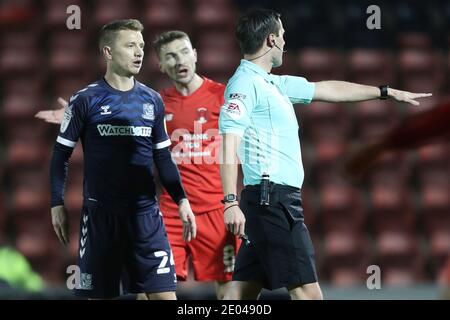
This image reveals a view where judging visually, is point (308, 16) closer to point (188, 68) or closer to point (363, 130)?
point (363, 130)

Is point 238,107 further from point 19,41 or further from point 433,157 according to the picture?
point 19,41

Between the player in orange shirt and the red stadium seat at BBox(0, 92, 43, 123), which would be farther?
the red stadium seat at BBox(0, 92, 43, 123)

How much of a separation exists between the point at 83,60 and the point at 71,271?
1.58 meters

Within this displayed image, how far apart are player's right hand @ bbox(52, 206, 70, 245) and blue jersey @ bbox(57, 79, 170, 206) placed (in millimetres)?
105

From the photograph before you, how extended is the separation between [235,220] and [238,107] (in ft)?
1.22

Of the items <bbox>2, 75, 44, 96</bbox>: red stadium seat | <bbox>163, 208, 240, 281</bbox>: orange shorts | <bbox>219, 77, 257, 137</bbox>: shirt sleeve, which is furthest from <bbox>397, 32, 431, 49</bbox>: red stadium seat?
<bbox>219, 77, 257, 137</bbox>: shirt sleeve

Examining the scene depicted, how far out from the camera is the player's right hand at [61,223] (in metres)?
2.87

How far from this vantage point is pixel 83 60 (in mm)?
5941

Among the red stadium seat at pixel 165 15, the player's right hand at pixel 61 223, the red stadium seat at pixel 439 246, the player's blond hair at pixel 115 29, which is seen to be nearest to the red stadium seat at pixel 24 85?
the red stadium seat at pixel 165 15

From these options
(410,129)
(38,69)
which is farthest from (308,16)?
(410,129)

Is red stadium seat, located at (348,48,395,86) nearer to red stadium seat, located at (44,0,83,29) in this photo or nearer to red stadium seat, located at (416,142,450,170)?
red stadium seat, located at (416,142,450,170)

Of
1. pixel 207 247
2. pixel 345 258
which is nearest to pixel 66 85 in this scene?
pixel 345 258

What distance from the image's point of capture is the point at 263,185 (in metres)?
2.67

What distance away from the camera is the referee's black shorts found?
2639 millimetres
